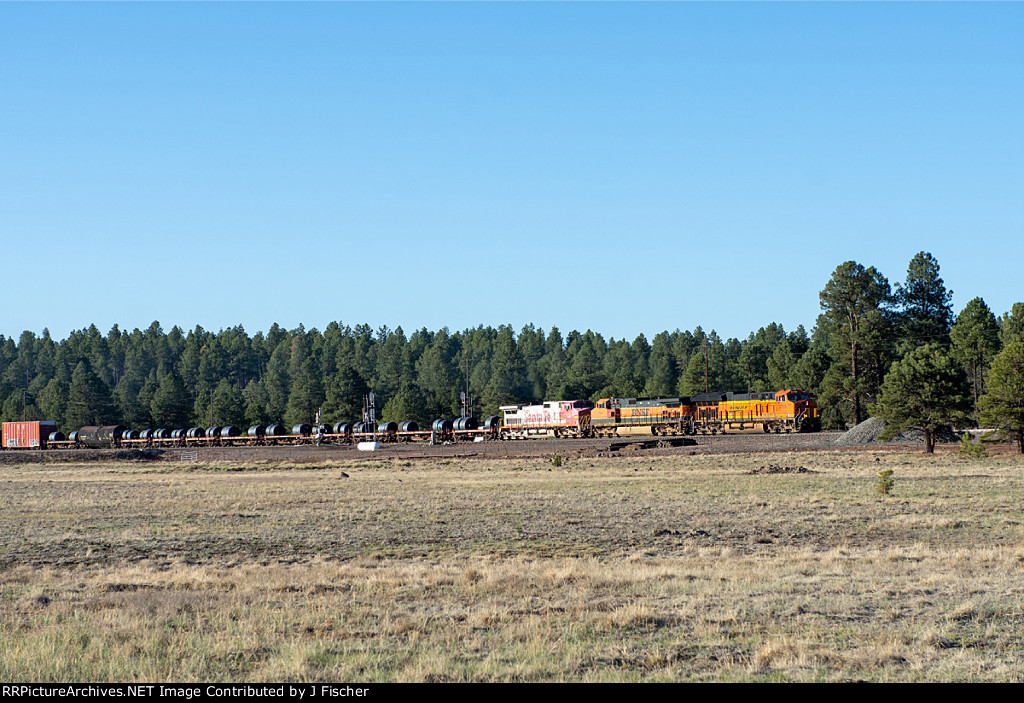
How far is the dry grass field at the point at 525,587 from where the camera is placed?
9625 mm

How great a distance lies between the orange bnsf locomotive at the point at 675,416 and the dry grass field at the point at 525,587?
46.8 meters

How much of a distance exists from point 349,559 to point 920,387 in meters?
41.2

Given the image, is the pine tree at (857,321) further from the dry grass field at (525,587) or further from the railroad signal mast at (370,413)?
the dry grass field at (525,587)

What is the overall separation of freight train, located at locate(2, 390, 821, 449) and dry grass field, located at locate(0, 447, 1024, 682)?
47949 millimetres

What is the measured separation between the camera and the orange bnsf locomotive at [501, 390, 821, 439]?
7869cm

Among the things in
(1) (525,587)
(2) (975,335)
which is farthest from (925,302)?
(1) (525,587)

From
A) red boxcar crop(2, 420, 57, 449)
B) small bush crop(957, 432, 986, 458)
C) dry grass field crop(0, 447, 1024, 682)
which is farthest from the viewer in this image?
red boxcar crop(2, 420, 57, 449)

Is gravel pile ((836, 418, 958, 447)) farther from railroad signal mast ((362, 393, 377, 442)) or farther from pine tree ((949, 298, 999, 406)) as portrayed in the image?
railroad signal mast ((362, 393, 377, 442))

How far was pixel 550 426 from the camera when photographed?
301 feet

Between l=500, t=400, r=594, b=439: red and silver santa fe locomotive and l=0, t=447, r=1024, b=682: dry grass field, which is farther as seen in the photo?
l=500, t=400, r=594, b=439: red and silver santa fe locomotive

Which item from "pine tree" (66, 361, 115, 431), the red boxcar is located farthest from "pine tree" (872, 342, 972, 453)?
"pine tree" (66, 361, 115, 431)

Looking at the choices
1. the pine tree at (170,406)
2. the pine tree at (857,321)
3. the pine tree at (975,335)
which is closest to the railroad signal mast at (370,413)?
the pine tree at (170,406)

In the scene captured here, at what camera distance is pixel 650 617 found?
11.9m

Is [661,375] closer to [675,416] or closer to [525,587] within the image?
[675,416]
